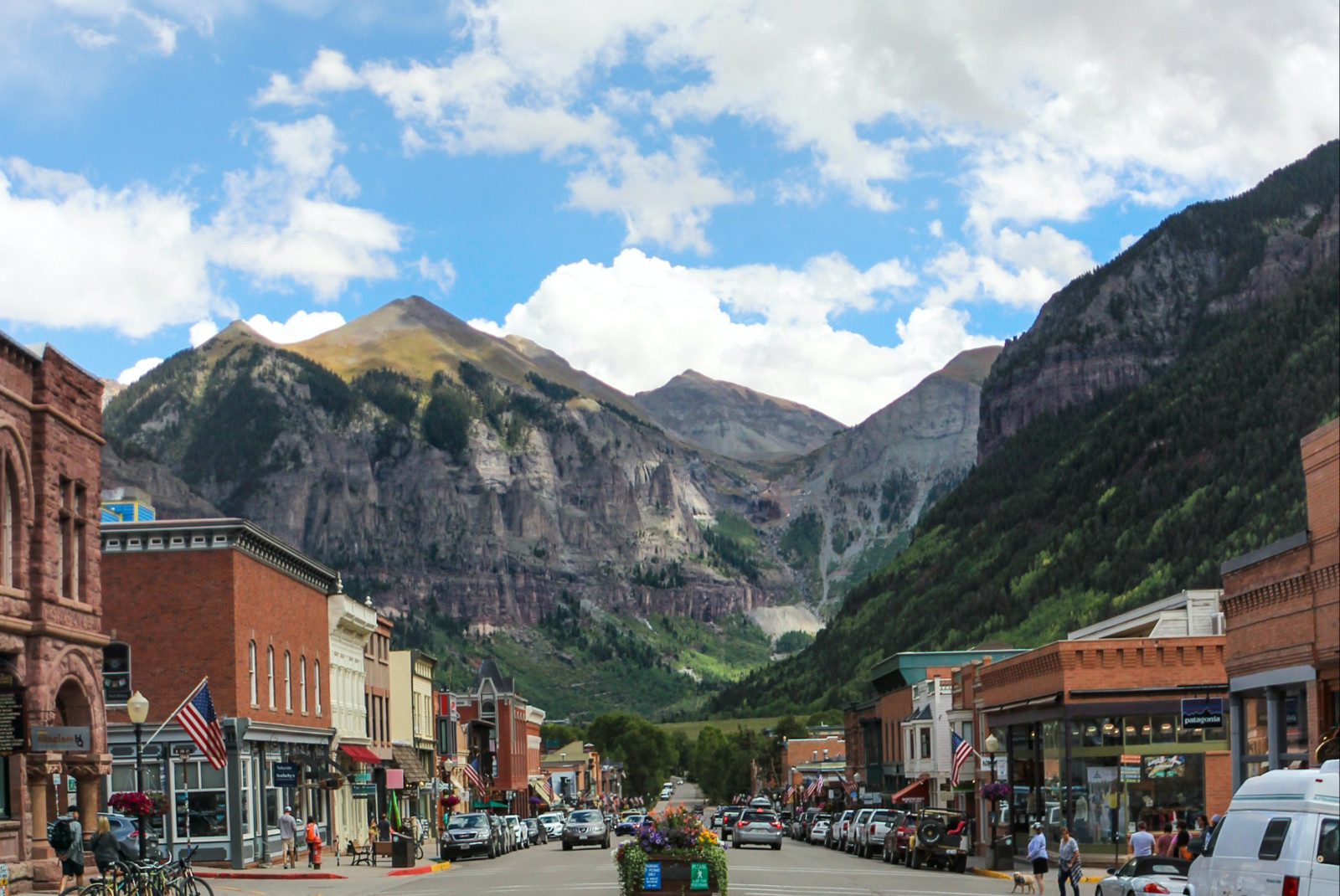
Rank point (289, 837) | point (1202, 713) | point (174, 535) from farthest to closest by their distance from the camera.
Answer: point (289, 837) < point (174, 535) < point (1202, 713)

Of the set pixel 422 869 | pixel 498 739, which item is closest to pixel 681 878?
pixel 422 869

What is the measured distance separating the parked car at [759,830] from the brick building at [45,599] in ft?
111

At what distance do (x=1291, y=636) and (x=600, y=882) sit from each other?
17.4m

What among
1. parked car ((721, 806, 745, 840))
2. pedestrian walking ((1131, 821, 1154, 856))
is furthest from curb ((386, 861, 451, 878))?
parked car ((721, 806, 745, 840))

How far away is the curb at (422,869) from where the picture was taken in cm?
4830

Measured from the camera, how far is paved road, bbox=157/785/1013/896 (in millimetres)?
36344

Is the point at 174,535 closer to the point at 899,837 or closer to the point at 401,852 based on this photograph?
the point at 401,852

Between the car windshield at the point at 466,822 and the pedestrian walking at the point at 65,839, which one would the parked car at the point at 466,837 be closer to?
the car windshield at the point at 466,822

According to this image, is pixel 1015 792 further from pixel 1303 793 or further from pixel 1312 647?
pixel 1303 793

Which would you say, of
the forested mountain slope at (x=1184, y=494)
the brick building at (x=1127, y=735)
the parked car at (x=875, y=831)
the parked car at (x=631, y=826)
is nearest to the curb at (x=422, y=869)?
the parked car at (x=631, y=826)

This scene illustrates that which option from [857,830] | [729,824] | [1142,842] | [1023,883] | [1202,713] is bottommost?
[729,824]

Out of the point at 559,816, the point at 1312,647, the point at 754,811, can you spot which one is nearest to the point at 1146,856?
the point at 1312,647

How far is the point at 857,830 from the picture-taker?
63.2 m

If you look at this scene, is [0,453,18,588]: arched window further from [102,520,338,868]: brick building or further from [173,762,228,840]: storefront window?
[173,762,228,840]: storefront window
